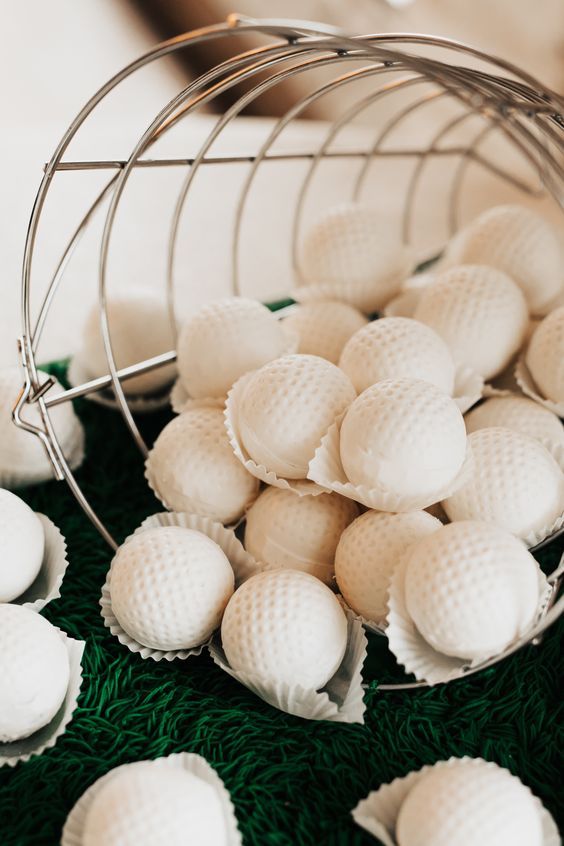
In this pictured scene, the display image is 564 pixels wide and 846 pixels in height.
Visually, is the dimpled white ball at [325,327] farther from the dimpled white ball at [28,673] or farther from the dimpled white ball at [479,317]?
the dimpled white ball at [28,673]

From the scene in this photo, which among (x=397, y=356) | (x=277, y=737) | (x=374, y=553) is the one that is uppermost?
(x=397, y=356)

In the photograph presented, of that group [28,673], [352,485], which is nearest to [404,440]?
[352,485]

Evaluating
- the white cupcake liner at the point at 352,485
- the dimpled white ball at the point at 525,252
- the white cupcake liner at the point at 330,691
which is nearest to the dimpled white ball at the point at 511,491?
the white cupcake liner at the point at 352,485

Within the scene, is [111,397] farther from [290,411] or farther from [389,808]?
[389,808]

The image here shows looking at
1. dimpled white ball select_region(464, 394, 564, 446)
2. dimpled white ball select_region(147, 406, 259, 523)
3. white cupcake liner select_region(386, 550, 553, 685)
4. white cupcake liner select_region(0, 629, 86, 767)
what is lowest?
white cupcake liner select_region(0, 629, 86, 767)

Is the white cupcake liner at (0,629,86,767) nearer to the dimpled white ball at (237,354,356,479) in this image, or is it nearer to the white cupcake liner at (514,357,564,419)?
the dimpled white ball at (237,354,356,479)

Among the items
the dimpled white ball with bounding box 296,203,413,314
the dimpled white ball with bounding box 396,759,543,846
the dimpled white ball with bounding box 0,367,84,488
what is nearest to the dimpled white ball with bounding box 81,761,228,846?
the dimpled white ball with bounding box 396,759,543,846
